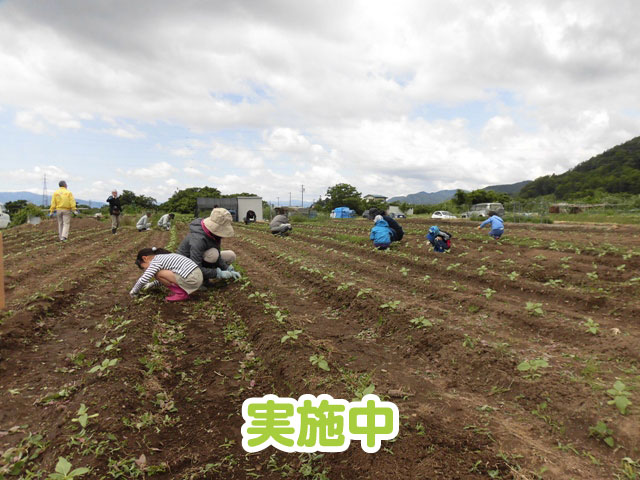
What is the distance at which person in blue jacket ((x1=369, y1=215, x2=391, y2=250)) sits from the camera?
1176 centimetres

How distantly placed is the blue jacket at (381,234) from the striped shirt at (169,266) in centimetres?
713

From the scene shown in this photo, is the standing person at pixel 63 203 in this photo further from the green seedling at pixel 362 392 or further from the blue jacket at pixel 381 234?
the green seedling at pixel 362 392

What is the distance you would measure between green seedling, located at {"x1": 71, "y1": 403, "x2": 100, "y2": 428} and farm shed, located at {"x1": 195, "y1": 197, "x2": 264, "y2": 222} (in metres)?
38.6

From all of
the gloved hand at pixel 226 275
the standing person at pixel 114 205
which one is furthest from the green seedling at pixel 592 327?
the standing person at pixel 114 205

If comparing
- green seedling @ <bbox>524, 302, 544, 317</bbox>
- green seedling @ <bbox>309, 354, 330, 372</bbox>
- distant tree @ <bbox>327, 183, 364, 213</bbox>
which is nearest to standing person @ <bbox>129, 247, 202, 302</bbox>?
green seedling @ <bbox>309, 354, 330, 372</bbox>

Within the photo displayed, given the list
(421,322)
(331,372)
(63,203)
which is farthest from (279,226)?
(331,372)

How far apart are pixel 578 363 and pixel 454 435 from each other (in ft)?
6.62

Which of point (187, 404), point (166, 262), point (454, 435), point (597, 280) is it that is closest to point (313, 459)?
point (454, 435)

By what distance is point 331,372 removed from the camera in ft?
11.6

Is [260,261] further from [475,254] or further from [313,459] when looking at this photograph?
[313,459]

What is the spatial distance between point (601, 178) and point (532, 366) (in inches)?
3822

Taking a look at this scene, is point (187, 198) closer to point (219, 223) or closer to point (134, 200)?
point (134, 200)

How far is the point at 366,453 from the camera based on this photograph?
97.3 inches

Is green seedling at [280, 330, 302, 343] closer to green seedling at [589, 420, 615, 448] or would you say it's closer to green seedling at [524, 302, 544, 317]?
green seedling at [589, 420, 615, 448]
